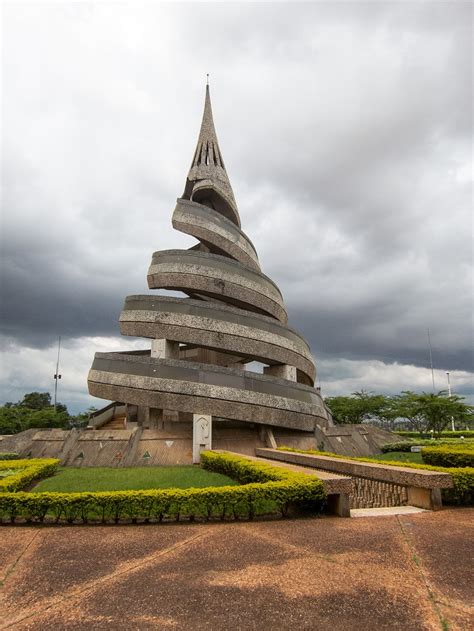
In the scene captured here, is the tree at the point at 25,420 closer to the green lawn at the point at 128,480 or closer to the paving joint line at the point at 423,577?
the green lawn at the point at 128,480

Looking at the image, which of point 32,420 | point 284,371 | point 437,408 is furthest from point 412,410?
point 32,420

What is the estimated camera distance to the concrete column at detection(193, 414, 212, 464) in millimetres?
21891

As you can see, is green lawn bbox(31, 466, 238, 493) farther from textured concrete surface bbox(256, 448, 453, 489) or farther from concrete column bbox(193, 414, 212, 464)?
concrete column bbox(193, 414, 212, 464)

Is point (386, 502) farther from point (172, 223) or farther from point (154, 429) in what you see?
point (172, 223)

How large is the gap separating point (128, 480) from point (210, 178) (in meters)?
26.0

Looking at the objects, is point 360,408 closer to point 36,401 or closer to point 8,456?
point 8,456

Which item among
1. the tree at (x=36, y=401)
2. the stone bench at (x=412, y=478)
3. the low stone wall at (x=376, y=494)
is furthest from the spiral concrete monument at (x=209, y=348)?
the tree at (x=36, y=401)

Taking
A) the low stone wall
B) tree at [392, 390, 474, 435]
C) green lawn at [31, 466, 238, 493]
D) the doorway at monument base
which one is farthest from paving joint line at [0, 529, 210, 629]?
tree at [392, 390, 474, 435]

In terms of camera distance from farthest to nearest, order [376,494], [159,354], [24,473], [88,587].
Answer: [159,354], [24,473], [376,494], [88,587]

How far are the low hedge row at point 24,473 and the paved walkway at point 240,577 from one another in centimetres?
329

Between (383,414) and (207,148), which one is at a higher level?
(207,148)

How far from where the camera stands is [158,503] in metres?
9.92

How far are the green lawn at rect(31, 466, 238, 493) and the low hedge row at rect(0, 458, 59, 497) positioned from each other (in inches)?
13.5

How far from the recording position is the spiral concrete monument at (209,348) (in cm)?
2298
